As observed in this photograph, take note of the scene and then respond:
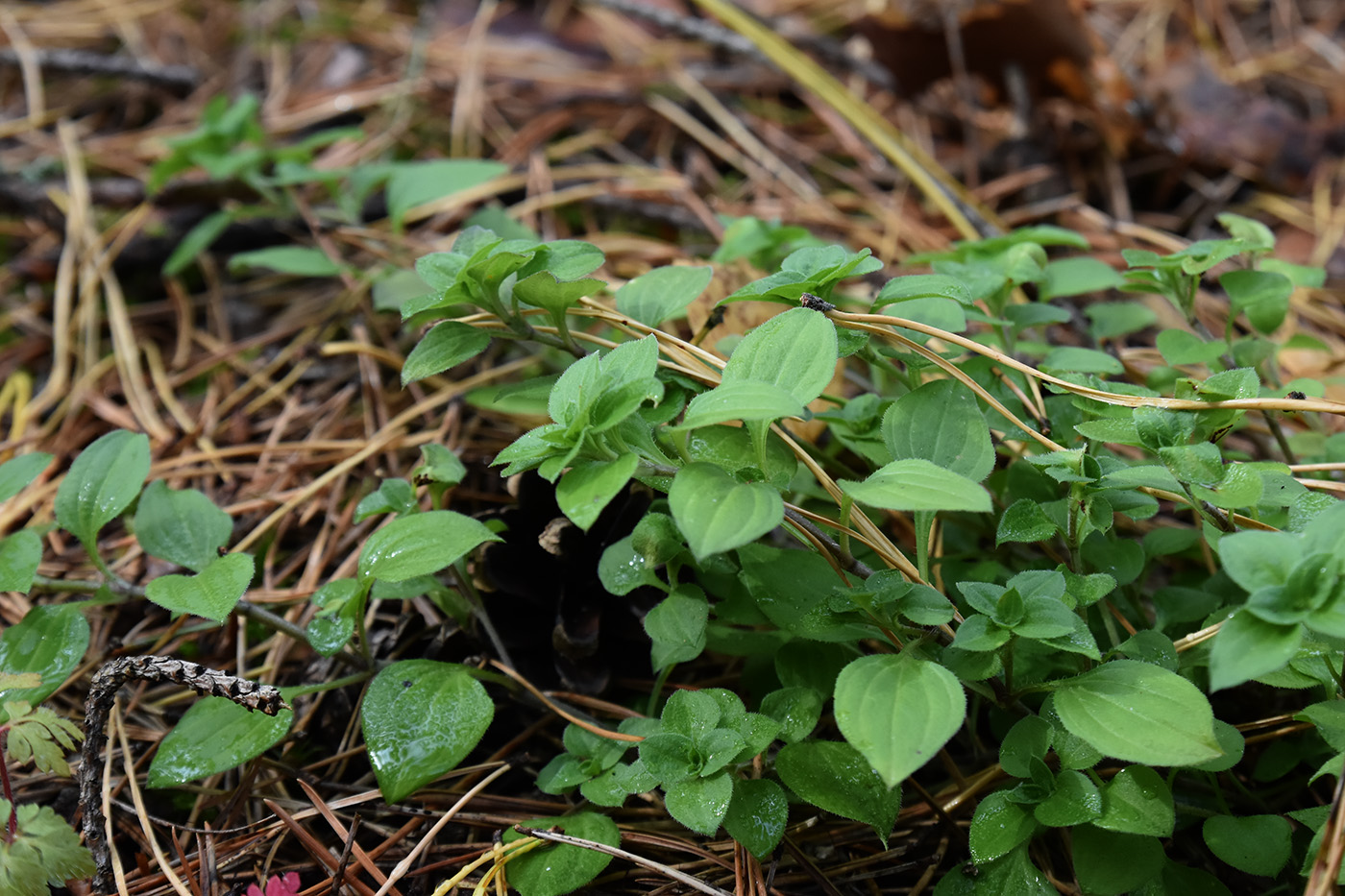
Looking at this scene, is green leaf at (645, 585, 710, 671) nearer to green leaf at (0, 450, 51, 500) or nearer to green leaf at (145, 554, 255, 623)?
green leaf at (145, 554, 255, 623)

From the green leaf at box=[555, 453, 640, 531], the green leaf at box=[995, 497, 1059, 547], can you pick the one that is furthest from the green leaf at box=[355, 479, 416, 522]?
the green leaf at box=[995, 497, 1059, 547]

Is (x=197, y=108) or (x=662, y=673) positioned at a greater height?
(x=197, y=108)

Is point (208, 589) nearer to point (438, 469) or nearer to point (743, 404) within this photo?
point (438, 469)

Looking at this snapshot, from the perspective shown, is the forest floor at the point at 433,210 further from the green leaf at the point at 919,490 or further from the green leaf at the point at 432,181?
the green leaf at the point at 919,490

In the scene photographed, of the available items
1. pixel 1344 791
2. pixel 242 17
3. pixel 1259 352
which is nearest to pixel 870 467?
pixel 1259 352

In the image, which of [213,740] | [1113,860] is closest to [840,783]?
[1113,860]

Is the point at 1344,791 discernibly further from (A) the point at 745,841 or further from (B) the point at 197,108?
(B) the point at 197,108

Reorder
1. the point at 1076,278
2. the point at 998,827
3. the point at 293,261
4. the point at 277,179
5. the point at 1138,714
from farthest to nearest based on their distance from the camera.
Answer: the point at 277,179 → the point at 293,261 → the point at 1076,278 → the point at 998,827 → the point at 1138,714

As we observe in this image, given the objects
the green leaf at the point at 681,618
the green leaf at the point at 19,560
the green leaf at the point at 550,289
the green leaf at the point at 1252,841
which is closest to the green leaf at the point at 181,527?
the green leaf at the point at 19,560
